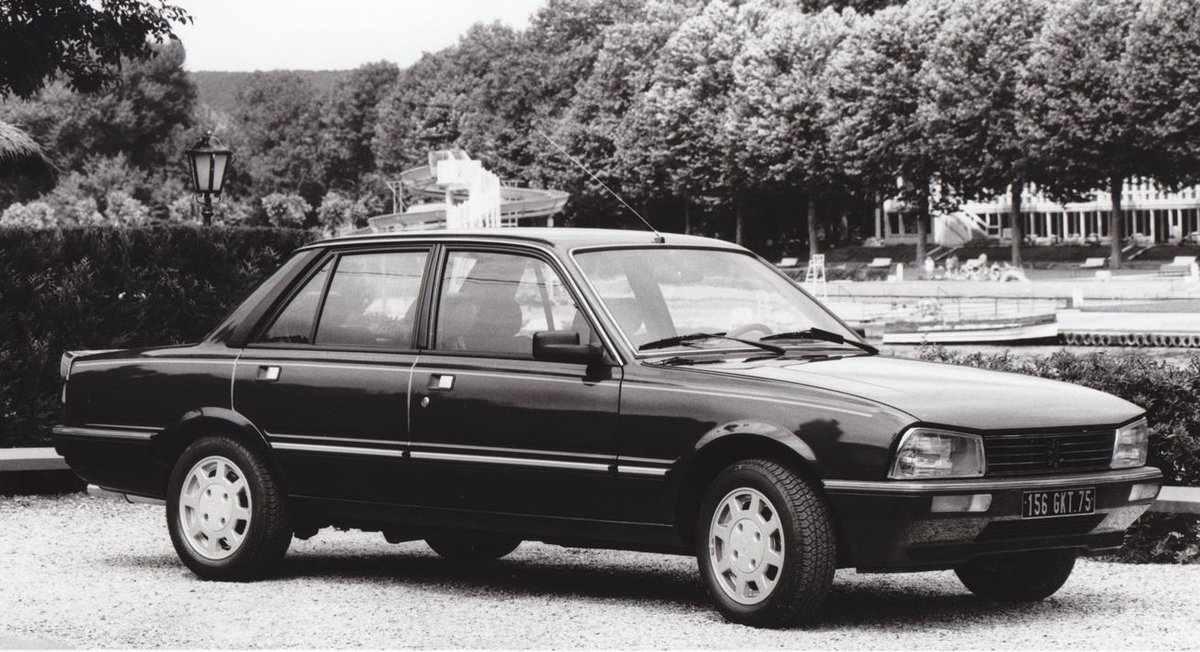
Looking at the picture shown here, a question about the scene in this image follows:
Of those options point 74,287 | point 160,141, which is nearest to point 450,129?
point 160,141

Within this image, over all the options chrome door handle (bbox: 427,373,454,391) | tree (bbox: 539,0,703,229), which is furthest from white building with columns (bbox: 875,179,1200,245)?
chrome door handle (bbox: 427,373,454,391)

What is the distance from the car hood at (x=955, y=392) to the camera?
714 cm

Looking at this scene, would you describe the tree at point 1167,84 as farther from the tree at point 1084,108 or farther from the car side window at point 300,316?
the car side window at point 300,316

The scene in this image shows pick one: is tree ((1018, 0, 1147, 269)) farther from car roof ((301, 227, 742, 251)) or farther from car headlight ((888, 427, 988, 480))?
car headlight ((888, 427, 988, 480))

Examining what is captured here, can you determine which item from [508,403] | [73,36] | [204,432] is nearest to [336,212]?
[73,36]

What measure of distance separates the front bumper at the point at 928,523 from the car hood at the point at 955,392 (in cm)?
25

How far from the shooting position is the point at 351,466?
28.3 feet

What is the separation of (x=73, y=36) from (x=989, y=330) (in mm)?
32319

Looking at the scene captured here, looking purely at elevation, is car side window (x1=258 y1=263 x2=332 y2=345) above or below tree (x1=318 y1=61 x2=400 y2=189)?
below

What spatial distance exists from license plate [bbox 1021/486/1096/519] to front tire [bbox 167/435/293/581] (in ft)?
12.2

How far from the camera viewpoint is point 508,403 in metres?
8.06

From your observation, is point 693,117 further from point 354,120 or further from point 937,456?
point 937,456

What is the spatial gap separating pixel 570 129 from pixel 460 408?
81.6 metres

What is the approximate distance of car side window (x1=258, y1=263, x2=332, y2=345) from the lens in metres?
9.08
